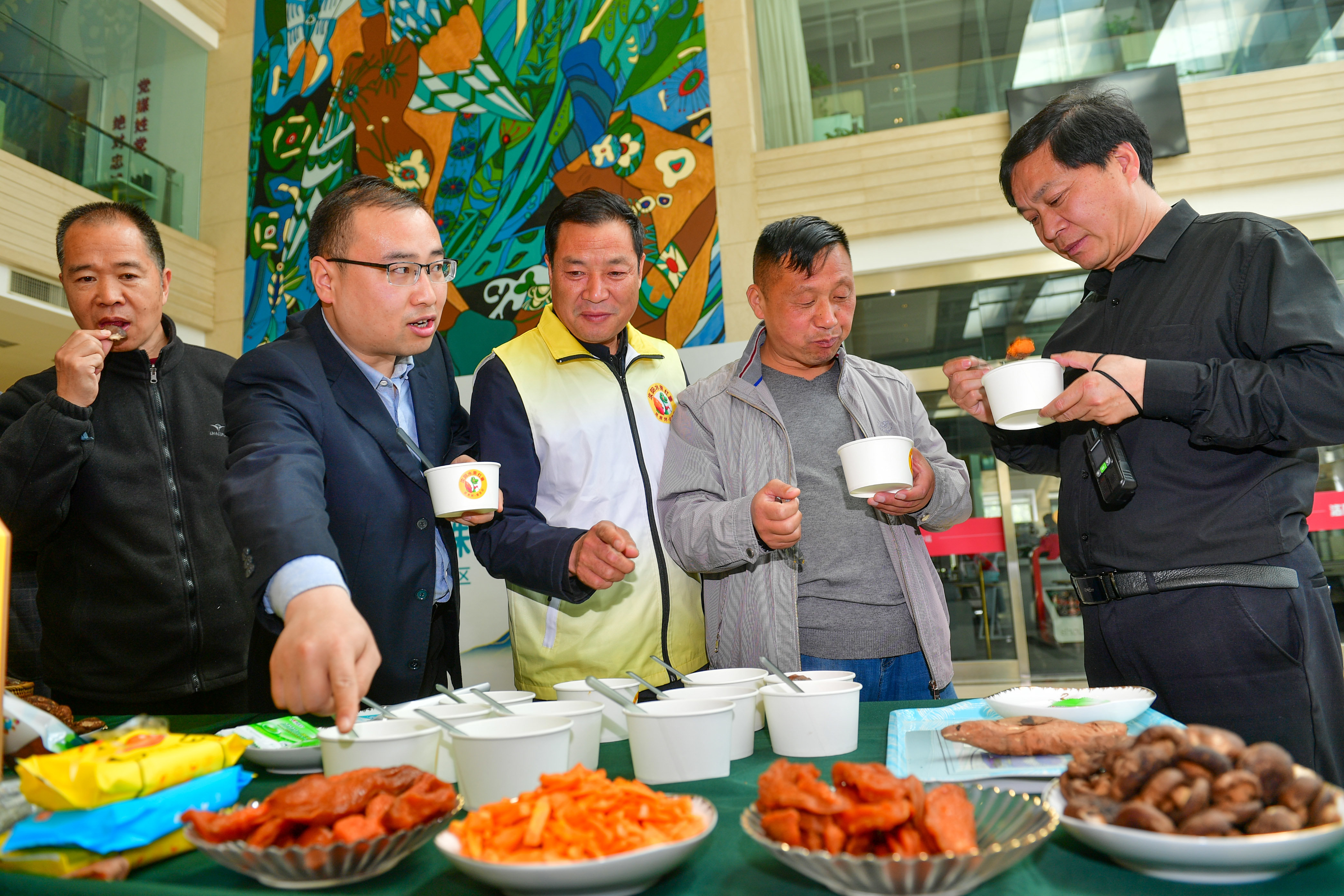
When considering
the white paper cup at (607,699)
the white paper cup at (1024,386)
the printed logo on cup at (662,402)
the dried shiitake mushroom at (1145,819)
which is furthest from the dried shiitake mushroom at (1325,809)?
the printed logo on cup at (662,402)

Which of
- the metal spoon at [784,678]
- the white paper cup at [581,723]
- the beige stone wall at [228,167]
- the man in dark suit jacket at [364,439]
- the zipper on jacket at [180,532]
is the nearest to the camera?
the white paper cup at [581,723]

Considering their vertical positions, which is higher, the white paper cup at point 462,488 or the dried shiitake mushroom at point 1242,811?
the white paper cup at point 462,488

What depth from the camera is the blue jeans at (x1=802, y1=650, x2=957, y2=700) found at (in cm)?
191

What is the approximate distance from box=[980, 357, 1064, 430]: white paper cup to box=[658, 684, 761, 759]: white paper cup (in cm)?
77

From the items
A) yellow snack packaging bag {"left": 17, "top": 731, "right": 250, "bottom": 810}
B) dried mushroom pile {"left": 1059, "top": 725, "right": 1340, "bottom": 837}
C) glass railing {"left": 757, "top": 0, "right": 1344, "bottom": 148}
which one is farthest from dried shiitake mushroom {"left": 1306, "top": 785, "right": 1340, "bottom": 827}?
glass railing {"left": 757, "top": 0, "right": 1344, "bottom": 148}

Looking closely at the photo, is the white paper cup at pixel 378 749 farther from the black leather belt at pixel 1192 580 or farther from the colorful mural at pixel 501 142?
the colorful mural at pixel 501 142

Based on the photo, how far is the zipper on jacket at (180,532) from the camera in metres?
2.24

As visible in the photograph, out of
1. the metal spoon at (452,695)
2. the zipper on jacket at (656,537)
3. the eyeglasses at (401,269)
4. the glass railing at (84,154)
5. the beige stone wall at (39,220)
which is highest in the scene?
the glass railing at (84,154)

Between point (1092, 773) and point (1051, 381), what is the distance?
3.15ft

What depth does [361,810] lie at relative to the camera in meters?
0.88

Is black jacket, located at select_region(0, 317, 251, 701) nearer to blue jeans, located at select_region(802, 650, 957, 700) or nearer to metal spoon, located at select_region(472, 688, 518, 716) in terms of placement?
metal spoon, located at select_region(472, 688, 518, 716)

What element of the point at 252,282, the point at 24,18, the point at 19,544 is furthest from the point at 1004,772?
the point at 24,18

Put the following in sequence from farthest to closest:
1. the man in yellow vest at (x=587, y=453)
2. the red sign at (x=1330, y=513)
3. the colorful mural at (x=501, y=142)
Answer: the colorful mural at (x=501, y=142), the red sign at (x=1330, y=513), the man in yellow vest at (x=587, y=453)

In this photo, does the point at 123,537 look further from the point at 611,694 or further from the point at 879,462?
the point at 879,462
